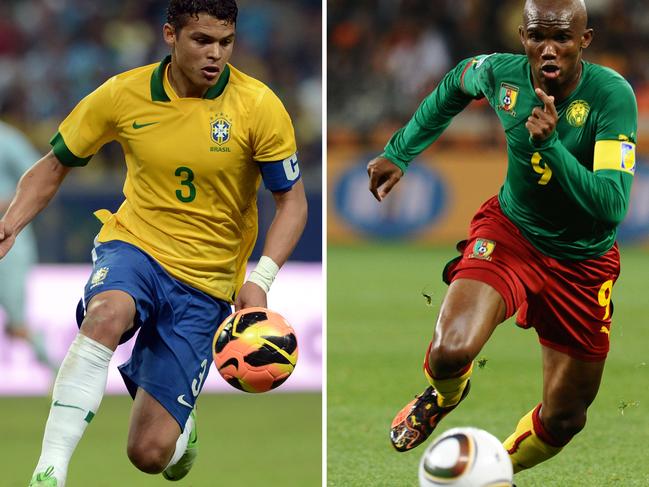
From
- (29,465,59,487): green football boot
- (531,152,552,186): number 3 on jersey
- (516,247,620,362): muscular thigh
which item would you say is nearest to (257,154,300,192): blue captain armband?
(531,152,552,186): number 3 on jersey

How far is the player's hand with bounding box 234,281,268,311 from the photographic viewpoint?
5.05 m

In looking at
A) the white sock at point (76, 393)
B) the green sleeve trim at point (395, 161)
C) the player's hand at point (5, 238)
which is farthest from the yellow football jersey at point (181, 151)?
the white sock at point (76, 393)

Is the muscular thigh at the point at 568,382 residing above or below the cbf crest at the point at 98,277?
below

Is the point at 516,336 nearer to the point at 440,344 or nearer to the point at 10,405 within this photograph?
the point at 10,405

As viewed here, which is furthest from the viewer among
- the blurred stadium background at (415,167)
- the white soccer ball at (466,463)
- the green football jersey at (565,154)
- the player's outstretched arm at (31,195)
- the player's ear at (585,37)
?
the blurred stadium background at (415,167)

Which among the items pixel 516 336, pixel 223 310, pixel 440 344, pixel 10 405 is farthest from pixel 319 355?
pixel 440 344

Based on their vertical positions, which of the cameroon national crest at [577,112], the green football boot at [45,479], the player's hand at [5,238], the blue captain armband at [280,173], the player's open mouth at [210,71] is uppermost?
the player's open mouth at [210,71]

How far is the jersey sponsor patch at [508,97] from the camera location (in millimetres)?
5184

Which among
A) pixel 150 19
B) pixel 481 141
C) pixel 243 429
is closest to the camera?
pixel 243 429

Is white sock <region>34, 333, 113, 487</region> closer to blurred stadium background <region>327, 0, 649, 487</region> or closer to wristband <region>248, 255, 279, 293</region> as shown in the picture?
wristband <region>248, 255, 279, 293</region>

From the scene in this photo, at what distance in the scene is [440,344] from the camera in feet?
16.1

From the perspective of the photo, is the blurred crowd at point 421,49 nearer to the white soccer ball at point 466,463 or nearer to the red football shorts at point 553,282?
the red football shorts at point 553,282

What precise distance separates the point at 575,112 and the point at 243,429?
4050mm

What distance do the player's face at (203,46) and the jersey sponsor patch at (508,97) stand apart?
1.17 meters
